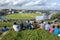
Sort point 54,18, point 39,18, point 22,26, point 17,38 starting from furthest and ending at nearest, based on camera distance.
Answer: point 54,18, point 39,18, point 22,26, point 17,38

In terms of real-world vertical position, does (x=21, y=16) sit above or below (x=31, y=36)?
below

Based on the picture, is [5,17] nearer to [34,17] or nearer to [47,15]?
[34,17]

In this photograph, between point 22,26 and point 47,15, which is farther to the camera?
point 47,15

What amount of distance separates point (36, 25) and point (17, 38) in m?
2.63

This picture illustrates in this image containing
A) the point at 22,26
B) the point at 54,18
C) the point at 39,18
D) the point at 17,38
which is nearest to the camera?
the point at 17,38

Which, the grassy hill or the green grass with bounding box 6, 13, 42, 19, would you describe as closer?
the grassy hill

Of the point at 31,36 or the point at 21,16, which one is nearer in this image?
the point at 31,36

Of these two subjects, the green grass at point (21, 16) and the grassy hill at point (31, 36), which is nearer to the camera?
the grassy hill at point (31, 36)

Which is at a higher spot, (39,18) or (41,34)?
(41,34)

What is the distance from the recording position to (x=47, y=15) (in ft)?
27.1

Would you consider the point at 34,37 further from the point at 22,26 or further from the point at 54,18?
the point at 54,18

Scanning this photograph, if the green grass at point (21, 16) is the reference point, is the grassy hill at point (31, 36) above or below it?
above

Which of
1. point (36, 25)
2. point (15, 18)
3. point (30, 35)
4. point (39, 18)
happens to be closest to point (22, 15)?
point (15, 18)

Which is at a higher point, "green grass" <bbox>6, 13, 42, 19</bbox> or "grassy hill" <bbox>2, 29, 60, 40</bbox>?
"grassy hill" <bbox>2, 29, 60, 40</bbox>
